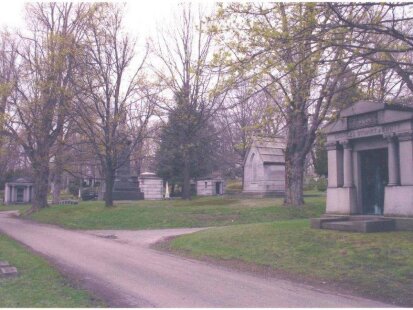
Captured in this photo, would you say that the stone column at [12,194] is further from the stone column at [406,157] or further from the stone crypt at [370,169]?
the stone column at [406,157]

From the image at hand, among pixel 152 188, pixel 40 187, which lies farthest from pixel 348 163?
pixel 152 188

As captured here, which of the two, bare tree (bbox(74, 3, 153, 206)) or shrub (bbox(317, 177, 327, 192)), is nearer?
bare tree (bbox(74, 3, 153, 206))

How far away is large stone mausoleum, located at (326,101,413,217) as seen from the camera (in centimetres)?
1341

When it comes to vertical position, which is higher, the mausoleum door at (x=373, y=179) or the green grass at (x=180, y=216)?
the mausoleum door at (x=373, y=179)

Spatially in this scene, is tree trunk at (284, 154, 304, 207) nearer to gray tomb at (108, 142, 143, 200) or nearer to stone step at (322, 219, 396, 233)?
stone step at (322, 219, 396, 233)

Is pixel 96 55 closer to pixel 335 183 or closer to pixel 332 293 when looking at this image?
pixel 335 183

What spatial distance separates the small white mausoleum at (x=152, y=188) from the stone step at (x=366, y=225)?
1291 inches

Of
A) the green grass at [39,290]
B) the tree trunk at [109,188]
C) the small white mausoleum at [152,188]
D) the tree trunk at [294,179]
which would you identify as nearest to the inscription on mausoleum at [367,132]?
the tree trunk at [294,179]

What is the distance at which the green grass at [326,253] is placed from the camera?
28.5 ft

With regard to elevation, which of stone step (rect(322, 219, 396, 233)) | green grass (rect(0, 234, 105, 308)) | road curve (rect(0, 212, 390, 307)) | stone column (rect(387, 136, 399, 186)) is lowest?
road curve (rect(0, 212, 390, 307))

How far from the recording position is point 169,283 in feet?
29.5

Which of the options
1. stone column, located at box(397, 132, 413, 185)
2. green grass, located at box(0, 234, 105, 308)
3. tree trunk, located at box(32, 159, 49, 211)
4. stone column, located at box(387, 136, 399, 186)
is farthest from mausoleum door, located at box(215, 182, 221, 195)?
green grass, located at box(0, 234, 105, 308)

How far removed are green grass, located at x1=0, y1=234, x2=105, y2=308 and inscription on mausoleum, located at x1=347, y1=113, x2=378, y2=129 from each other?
10.2 metres

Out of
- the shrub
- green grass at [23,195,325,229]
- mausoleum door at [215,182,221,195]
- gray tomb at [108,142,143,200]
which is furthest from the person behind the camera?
mausoleum door at [215,182,221,195]
